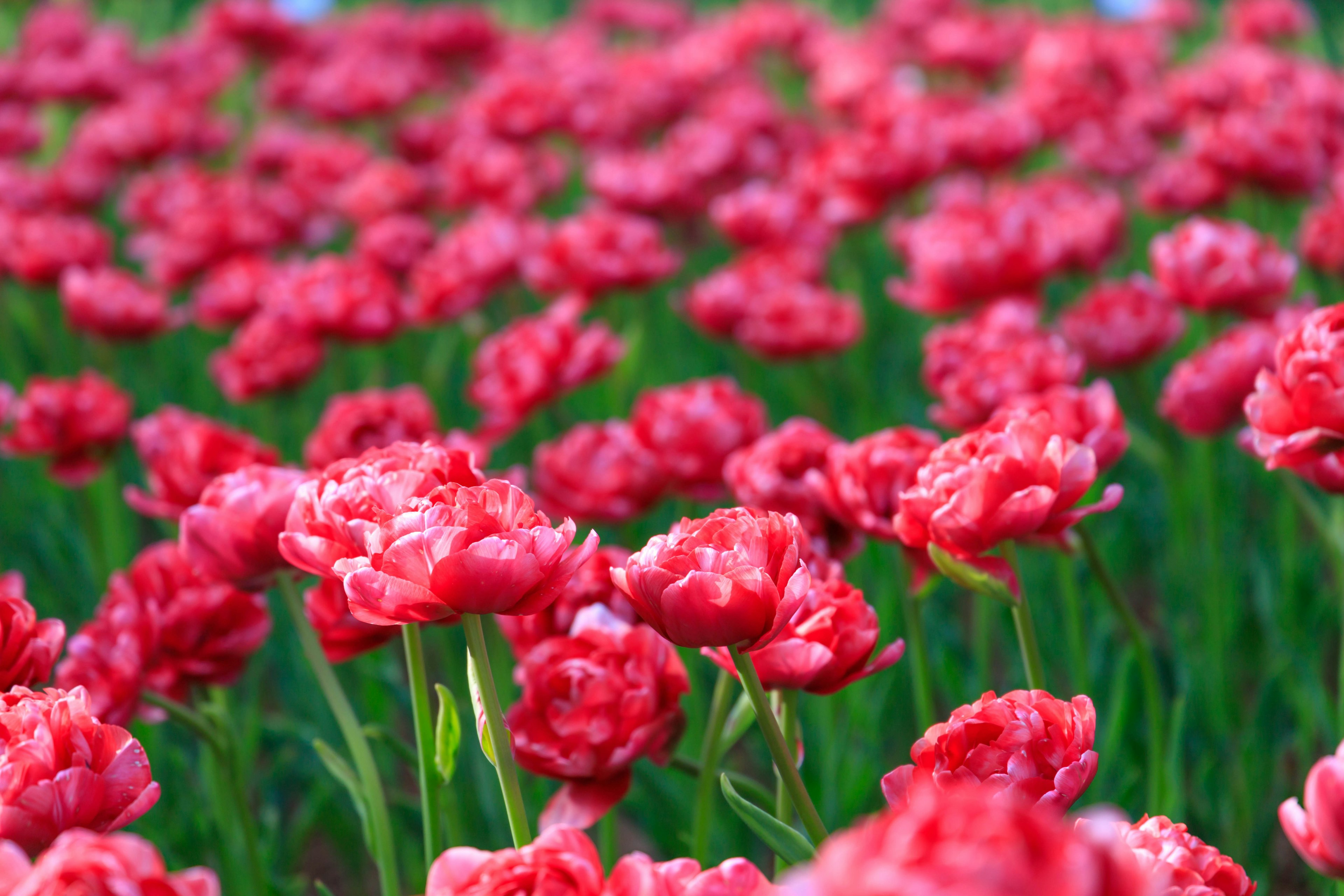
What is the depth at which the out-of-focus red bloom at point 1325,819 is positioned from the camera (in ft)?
2.22

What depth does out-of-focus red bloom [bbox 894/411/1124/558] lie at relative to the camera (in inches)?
37.5

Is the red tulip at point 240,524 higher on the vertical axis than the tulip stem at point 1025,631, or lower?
higher

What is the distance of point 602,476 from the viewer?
1488mm

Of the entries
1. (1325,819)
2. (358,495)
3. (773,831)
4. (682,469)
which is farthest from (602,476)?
(1325,819)

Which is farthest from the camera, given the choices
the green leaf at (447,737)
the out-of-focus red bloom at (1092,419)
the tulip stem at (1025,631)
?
the out-of-focus red bloom at (1092,419)

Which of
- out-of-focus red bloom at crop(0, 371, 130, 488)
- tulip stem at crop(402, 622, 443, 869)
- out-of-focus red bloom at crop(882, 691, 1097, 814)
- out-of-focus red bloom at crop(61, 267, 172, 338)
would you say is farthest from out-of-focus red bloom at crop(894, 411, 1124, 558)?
out-of-focus red bloom at crop(61, 267, 172, 338)

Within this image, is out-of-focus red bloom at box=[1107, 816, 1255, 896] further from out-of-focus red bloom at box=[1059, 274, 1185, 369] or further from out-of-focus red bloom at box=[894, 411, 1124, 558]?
out-of-focus red bloom at box=[1059, 274, 1185, 369]

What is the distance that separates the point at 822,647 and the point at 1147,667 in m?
0.52

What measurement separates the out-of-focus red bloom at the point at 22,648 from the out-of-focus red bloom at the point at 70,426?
881 mm

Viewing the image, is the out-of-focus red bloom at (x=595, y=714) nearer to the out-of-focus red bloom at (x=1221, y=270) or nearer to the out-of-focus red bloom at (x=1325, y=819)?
the out-of-focus red bloom at (x=1325, y=819)

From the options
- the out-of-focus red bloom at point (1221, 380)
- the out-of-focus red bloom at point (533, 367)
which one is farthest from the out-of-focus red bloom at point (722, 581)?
the out-of-focus red bloom at point (533, 367)

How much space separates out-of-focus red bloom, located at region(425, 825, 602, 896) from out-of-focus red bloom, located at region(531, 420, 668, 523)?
847 millimetres

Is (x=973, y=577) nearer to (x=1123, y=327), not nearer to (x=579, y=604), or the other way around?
(x=579, y=604)

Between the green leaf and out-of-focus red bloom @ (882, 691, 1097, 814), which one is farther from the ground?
out-of-focus red bloom @ (882, 691, 1097, 814)
